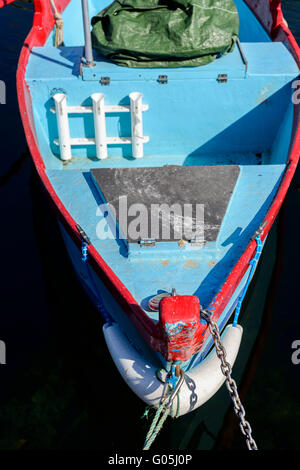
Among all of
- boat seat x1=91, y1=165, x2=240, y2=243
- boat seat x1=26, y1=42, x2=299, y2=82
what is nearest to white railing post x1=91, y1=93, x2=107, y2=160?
boat seat x1=26, y1=42, x2=299, y2=82

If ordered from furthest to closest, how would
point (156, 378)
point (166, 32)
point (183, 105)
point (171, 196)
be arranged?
point (183, 105)
point (166, 32)
point (171, 196)
point (156, 378)

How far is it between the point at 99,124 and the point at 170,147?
1.18 metres

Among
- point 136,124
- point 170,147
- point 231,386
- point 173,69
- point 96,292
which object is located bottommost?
point 96,292

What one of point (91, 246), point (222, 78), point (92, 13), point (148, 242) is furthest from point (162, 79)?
point (92, 13)

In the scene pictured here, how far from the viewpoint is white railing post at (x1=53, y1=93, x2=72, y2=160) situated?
625cm

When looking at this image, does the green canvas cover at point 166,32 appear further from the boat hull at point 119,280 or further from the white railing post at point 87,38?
the boat hull at point 119,280

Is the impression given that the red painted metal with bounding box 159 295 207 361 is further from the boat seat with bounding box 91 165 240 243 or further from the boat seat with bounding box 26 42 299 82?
the boat seat with bounding box 26 42 299 82

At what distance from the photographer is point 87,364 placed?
5719mm

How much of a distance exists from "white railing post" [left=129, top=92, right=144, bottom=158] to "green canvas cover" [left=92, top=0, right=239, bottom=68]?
47 cm

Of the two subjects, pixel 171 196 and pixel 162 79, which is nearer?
pixel 171 196

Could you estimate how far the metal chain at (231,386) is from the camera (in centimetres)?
348

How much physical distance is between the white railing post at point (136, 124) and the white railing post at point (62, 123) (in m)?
0.88

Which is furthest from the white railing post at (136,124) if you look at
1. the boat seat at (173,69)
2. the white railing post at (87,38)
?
the white railing post at (87,38)

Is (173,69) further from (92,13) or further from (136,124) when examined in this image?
(92,13)
